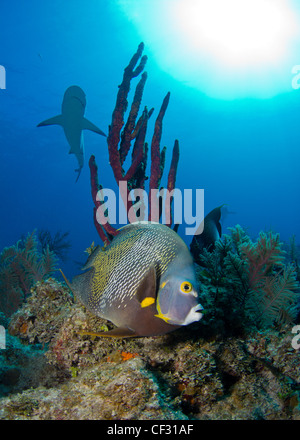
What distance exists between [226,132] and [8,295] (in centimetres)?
5777

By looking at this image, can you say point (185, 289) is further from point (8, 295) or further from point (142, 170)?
point (8, 295)

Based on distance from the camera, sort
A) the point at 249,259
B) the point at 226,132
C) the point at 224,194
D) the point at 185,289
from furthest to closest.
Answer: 1. the point at 224,194
2. the point at 226,132
3. the point at 249,259
4. the point at 185,289

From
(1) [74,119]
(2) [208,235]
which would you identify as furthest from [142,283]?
(1) [74,119]

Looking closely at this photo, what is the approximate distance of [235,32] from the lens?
28141 millimetres

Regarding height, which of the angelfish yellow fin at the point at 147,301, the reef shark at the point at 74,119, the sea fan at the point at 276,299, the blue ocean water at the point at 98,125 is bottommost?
the sea fan at the point at 276,299

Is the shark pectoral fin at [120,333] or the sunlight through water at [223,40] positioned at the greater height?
the sunlight through water at [223,40]

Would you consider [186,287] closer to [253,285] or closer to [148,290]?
[148,290]

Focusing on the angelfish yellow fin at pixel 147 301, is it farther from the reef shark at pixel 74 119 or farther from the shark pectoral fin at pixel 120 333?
the reef shark at pixel 74 119

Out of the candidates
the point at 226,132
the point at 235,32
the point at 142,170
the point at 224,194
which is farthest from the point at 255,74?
the point at 224,194

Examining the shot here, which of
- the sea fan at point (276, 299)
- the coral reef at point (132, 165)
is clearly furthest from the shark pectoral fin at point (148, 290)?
the coral reef at point (132, 165)

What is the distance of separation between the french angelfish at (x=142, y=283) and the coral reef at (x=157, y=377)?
0.40m

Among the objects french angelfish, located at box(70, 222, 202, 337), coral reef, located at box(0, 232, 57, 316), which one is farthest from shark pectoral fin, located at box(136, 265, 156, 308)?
coral reef, located at box(0, 232, 57, 316)

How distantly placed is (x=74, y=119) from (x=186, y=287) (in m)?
6.27

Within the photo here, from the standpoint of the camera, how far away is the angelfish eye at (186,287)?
3.48ft
